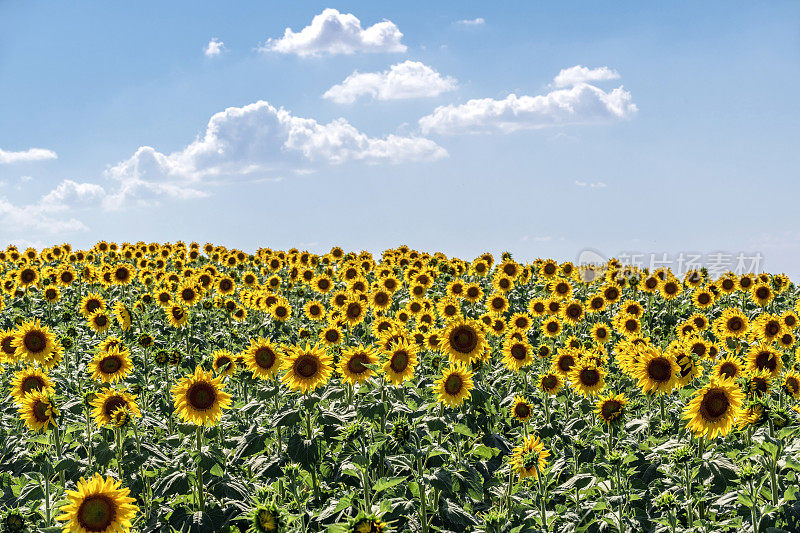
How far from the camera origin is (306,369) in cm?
812

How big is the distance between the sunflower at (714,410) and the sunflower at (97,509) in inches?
229

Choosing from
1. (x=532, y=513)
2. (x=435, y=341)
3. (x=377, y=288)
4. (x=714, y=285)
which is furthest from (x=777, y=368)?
(x=714, y=285)

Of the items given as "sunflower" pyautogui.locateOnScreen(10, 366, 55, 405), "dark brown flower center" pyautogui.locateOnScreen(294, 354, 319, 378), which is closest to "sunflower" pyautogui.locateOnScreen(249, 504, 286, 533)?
"dark brown flower center" pyautogui.locateOnScreen(294, 354, 319, 378)

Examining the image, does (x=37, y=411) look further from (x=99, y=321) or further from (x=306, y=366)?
(x=99, y=321)

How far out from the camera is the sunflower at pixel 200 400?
24.6 feet

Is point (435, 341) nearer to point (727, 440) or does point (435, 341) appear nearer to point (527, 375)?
point (527, 375)

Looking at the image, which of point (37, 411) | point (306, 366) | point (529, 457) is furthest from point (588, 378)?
point (37, 411)

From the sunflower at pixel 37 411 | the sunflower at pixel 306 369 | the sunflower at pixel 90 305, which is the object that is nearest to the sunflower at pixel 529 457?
the sunflower at pixel 306 369

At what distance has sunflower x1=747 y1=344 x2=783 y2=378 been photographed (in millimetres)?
10961

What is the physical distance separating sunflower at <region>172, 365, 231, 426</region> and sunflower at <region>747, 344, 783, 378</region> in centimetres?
828

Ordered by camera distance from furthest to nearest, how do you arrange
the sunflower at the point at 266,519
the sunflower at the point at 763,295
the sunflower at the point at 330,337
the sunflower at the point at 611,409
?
the sunflower at the point at 763,295 → the sunflower at the point at 330,337 → the sunflower at the point at 611,409 → the sunflower at the point at 266,519

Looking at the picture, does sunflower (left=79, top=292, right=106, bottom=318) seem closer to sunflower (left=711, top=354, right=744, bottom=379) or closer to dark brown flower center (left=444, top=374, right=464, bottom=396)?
dark brown flower center (left=444, top=374, right=464, bottom=396)

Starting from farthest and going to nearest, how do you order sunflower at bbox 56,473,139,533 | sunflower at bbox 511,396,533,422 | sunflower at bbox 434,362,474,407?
1. sunflower at bbox 511,396,533,422
2. sunflower at bbox 434,362,474,407
3. sunflower at bbox 56,473,139,533

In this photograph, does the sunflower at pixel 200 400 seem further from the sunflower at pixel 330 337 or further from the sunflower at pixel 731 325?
the sunflower at pixel 731 325
